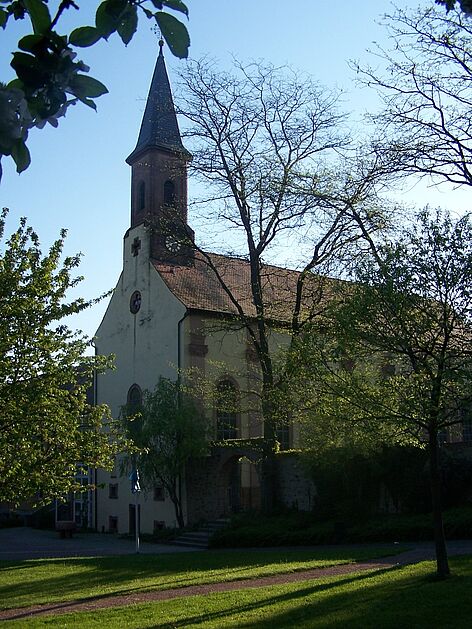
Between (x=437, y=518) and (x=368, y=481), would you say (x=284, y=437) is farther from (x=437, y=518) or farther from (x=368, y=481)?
(x=437, y=518)

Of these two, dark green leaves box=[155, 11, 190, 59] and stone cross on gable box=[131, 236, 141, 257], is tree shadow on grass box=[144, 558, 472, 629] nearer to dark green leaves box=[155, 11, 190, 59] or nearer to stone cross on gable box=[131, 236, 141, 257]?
dark green leaves box=[155, 11, 190, 59]

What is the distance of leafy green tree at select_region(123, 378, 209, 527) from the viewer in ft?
102

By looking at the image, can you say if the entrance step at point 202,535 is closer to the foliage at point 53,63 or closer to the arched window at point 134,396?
the arched window at point 134,396

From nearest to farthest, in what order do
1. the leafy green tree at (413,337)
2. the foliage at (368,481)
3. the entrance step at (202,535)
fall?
1. the leafy green tree at (413,337)
2. the foliage at (368,481)
3. the entrance step at (202,535)

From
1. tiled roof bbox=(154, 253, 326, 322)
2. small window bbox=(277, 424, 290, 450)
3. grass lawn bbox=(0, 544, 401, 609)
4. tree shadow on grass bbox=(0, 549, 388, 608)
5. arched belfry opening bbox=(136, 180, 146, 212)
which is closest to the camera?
tree shadow on grass bbox=(0, 549, 388, 608)

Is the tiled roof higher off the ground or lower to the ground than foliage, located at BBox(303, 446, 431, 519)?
higher

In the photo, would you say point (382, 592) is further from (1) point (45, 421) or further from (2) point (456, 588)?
(1) point (45, 421)

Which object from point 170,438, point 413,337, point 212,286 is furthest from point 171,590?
point 212,286

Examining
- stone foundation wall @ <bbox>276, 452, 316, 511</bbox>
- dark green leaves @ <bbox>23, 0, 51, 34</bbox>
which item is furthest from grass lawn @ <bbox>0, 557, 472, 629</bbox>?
stone foundation wall @ <bbox>276, 452, 316, 511</bbox>

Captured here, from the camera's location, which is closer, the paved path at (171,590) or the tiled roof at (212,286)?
the paved path at (171,590)

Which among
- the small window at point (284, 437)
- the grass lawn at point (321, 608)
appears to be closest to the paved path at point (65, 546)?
the small window at point (284, 437)

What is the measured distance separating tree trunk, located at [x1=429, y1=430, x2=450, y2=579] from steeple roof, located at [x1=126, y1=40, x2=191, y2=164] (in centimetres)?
2794

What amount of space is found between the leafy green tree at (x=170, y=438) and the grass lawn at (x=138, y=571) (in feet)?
28.4

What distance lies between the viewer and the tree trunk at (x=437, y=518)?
12.5 metres
